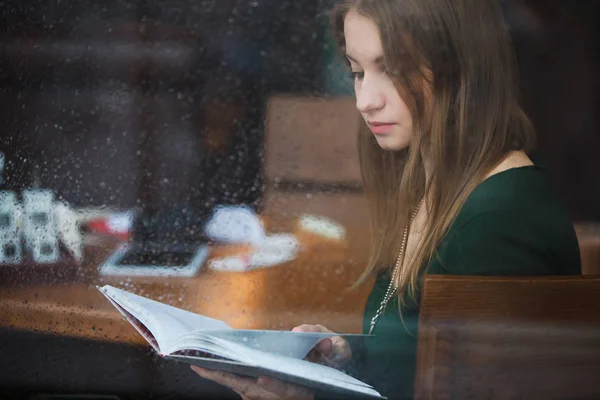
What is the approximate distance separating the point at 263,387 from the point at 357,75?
1.88 feet

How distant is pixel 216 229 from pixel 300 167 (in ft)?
0.64

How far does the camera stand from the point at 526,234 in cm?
122

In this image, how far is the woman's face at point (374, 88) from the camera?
1.29m

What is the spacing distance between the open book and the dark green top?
6.5 inches

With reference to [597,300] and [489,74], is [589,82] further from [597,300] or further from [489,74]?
[597,300]

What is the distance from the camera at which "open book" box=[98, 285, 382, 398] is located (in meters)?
1.18

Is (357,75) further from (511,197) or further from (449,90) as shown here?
(511,197)

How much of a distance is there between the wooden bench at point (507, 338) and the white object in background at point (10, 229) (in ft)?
2.53

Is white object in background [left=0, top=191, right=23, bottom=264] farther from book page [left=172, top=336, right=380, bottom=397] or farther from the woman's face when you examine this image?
the woman's face

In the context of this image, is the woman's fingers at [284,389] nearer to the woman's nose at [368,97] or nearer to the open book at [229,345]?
the open book at [229,345]

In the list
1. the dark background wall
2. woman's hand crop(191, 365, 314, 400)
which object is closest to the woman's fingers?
woman's hand crop(191, 365, 314, 400)

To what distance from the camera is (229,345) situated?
1.21 m

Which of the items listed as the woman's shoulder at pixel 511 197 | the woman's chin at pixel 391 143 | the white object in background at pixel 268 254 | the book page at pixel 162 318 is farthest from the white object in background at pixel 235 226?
the woman's shoulder at pixel 511 197

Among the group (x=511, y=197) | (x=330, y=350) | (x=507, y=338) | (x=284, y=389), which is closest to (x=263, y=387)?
(x=284, y=389)
